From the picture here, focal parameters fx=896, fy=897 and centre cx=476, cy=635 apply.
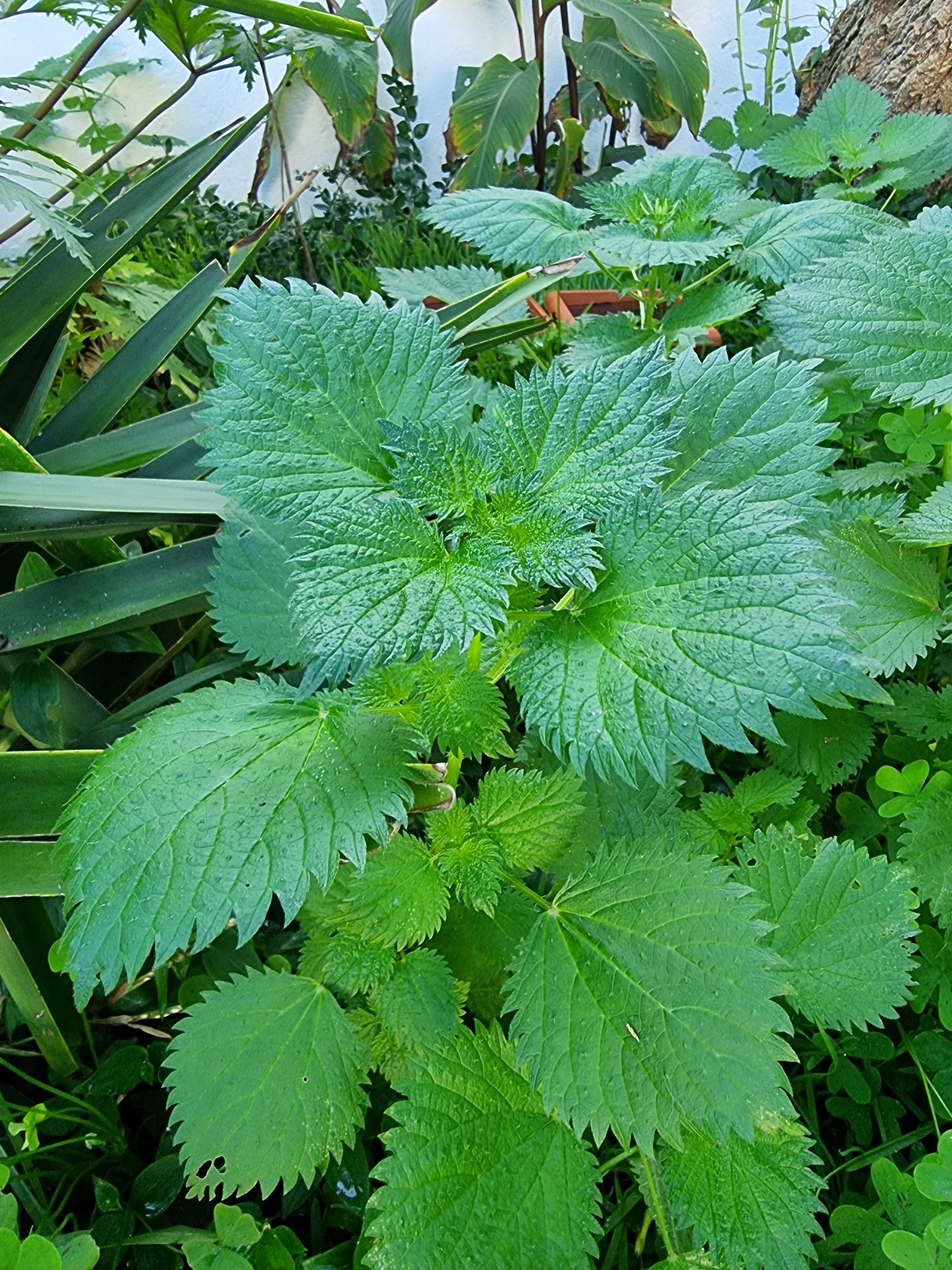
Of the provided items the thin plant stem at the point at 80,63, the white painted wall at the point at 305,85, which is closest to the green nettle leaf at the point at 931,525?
the thin plant stem at the point at 80,63

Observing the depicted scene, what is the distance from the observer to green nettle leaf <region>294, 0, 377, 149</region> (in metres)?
1.87

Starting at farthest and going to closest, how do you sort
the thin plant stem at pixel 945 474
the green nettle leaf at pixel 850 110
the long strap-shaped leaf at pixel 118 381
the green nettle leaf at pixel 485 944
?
the green nettle leaf at pixel 850 110
the long strap-shaped leaf at pixel 118 381
the thin plant stem at pixel 945 474
the green nettle leaf at pixel 485 944

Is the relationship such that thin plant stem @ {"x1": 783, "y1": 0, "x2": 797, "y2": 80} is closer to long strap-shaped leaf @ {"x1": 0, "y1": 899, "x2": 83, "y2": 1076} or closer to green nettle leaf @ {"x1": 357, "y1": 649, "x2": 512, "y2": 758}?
green nettle leaf @ {"x1": 357, "y1": 649, "x2": 512, "y2": 758}

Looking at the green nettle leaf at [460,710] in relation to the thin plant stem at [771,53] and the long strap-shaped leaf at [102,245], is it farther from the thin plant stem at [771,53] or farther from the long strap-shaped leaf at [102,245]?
the thin plant stem at [771,53]

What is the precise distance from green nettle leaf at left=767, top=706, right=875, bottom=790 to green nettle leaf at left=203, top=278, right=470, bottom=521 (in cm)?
49

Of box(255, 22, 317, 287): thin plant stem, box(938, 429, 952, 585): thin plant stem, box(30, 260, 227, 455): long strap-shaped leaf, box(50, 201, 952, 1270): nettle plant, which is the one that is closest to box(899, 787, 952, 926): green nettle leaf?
box(50, 201, 952, 1270): nettle plant

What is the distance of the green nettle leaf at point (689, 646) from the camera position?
0.45 metres

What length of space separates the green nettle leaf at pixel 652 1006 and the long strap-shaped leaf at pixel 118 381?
85 centimetres

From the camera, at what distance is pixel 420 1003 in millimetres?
613

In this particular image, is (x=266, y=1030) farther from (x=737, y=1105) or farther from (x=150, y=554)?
(x=150, y=554)

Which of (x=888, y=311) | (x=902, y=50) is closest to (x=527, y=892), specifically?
(x=888, y=311)

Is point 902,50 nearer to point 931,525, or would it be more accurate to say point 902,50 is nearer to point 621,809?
point 931,525

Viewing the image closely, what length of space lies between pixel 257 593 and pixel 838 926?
1.68 feet

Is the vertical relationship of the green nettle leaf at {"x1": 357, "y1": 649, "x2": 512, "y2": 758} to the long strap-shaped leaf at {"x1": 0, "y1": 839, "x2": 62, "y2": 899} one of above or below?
above
